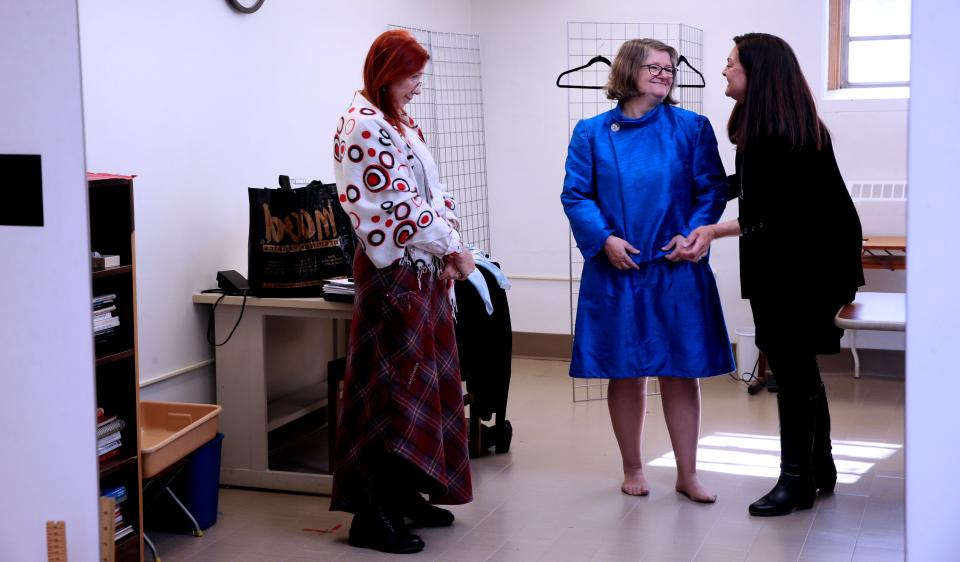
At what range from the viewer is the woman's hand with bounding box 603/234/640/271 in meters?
3.15

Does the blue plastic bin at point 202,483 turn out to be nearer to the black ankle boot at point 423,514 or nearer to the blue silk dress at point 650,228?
the black ankle boot at point 423,514

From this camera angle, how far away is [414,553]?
2.88 m

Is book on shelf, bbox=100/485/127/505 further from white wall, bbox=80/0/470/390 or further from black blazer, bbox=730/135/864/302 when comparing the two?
black blazer, bbox=730/135/864/302

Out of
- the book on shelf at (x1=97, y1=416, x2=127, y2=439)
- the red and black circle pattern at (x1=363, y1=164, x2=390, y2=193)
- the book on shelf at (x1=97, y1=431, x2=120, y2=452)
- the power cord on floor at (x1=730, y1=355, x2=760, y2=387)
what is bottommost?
the power cord on floor at (x1=730, y1=355, x2=760, y2=387)

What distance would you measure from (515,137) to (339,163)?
2.75 metres

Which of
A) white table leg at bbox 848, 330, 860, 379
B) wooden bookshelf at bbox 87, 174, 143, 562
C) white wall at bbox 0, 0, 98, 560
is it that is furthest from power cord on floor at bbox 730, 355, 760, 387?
white wall at bbox 0, 0, 98, 560

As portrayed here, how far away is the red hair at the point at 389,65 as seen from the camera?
9.01 ft

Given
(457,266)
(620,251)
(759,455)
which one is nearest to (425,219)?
(457,266)

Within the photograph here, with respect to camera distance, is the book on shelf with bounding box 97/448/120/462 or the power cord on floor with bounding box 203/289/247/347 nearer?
the book on shelf with bounding box 97/448/120/462

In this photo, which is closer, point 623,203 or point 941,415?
point 941,415

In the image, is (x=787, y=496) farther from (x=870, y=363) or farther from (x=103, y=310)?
(x=103, y=310)

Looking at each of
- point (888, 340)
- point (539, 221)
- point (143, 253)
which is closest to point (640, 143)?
point (888, 340)

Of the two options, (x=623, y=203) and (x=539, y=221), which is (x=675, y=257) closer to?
(x=623, y=203)

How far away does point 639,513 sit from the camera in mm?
3156
